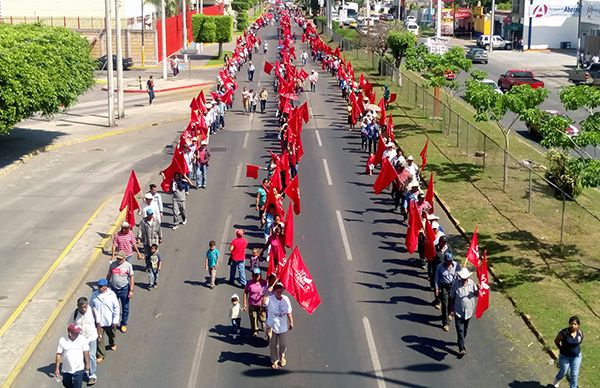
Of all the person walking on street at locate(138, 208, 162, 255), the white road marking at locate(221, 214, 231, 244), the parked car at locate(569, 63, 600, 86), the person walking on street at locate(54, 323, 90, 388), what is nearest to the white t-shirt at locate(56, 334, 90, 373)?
the person walking on street at locate(54, 323, 90, 388)

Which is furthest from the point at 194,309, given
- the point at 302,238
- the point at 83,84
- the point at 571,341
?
the point at 83,84

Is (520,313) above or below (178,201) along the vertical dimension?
below

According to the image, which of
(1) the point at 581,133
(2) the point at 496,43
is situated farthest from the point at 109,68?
(2) the point at 496,43

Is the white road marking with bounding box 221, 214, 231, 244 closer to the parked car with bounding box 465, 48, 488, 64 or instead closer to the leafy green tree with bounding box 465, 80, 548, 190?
the leafy green tree with bounding box 465, 80, 548, 190

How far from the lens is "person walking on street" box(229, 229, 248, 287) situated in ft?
61.0

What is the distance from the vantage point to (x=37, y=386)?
14.5m

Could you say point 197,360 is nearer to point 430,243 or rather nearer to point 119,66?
point 430,243

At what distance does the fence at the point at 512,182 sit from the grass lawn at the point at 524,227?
29 millimetres

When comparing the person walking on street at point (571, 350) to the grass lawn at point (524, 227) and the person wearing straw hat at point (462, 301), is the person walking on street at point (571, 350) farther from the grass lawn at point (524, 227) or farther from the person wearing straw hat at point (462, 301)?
the person wearing straw hat at point (462, 301)

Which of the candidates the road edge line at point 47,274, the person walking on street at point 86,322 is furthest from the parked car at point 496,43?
the person walking on street at point 86,322

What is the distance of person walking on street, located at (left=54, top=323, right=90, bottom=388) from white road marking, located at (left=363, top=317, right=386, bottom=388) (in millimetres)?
4633

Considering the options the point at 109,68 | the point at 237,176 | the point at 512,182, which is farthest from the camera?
the point at 109,68

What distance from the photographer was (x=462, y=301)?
15.3m

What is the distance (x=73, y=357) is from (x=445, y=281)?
275 inches
